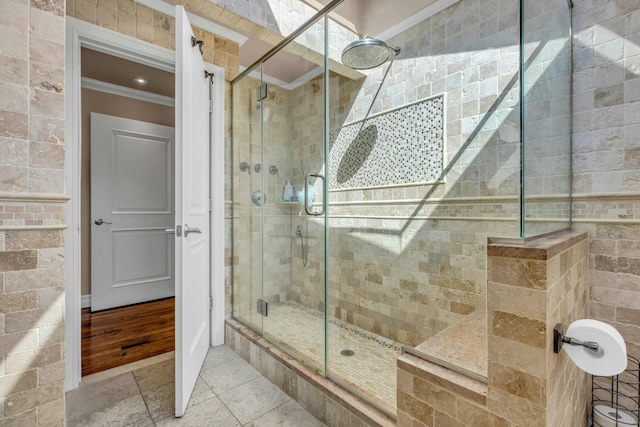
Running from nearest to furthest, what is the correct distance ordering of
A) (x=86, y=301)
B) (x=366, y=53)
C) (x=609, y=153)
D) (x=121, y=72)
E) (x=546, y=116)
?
(x=546, y=116) < (x=609, y=153) < (x=366, y=53) < (x=121, y=72) < (x=86, y=301)

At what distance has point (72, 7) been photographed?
5.49 feet

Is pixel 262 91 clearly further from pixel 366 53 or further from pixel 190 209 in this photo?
pixel 190 209

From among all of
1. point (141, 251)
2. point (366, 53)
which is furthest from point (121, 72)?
point (366, 53)

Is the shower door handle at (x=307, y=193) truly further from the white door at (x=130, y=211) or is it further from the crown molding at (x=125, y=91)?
the crown molding at (x=125, y=91)

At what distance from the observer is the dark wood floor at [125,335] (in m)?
2.05

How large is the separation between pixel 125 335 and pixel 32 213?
1.67 meters

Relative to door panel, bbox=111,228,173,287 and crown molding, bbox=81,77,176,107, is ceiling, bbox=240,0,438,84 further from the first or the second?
door panel, bbox=111,228,173,287

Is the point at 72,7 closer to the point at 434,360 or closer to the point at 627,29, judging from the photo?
the point at 434,360

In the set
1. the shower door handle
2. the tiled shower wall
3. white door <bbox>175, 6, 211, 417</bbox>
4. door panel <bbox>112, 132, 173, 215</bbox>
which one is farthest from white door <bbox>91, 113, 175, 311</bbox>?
the shower door handle

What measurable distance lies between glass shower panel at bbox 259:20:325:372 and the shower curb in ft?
0.33

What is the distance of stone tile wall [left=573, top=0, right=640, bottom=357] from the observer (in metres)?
1.28

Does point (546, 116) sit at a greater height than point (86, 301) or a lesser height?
greater

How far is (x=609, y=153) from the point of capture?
133 centimetres

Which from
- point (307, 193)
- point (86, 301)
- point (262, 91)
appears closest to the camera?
point (307, 193)
